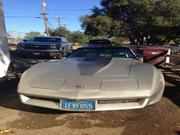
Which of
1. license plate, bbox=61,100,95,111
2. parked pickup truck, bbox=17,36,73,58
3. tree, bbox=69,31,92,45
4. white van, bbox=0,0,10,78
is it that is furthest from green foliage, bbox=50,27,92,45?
license plate, bbox=61,100,95,111

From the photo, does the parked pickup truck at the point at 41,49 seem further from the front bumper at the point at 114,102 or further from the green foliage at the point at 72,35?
the green foliage at the point at 72,35

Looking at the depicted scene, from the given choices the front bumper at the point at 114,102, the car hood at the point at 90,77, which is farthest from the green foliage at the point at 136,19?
the front bumper at the point at 114,102

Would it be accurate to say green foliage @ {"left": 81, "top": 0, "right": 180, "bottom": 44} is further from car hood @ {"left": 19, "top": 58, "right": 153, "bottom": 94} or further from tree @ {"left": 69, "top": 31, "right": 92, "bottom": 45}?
tree @ {"left": 69, "top": 31, "right": 92, "bottom": 45}

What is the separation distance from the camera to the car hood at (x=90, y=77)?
458 cm

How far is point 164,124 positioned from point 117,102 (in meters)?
0.79

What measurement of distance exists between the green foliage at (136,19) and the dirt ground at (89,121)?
2983cm

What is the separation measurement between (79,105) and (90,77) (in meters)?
0.62

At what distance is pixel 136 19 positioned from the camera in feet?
120

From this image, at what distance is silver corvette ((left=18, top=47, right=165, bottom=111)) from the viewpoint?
14.5 ft

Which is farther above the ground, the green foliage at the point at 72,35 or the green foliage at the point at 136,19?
the green foliage at the point at 136,19

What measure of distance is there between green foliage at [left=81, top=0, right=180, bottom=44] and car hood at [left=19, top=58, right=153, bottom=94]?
29.6m

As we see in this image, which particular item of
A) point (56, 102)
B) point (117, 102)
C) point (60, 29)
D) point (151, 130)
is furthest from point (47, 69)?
point (60, 29)

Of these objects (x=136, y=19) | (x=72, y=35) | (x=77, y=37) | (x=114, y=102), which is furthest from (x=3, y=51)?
(x=72, y=35)

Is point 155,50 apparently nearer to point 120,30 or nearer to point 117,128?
point 117,128
